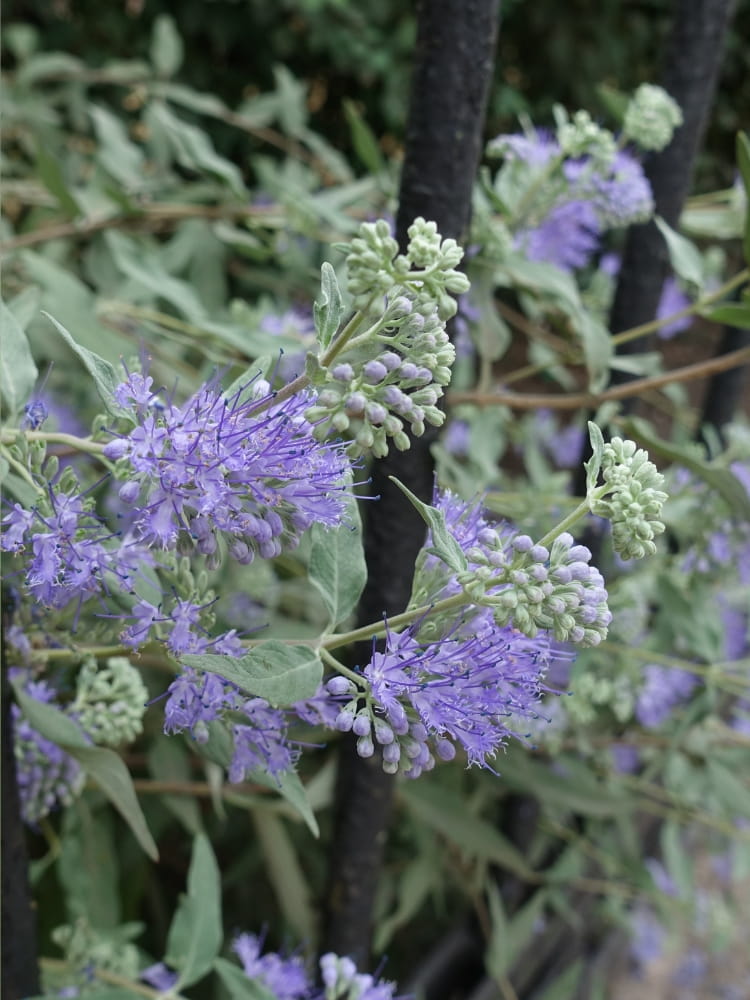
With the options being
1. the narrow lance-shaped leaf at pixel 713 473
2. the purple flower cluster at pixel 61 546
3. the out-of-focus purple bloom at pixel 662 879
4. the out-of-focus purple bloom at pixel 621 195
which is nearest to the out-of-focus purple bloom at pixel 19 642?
the purple flower cluster at pixel 61 546

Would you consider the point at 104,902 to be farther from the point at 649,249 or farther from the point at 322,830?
the point at 649,249

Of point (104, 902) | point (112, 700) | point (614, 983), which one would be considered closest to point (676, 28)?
point (112, 700)

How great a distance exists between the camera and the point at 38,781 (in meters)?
0.83

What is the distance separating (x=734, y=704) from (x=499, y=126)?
1891 mm

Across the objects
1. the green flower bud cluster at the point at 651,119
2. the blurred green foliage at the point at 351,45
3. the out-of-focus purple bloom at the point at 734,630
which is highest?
the blurred green foliage at the point at 351,45

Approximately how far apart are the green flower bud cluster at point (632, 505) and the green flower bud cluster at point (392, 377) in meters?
0.11

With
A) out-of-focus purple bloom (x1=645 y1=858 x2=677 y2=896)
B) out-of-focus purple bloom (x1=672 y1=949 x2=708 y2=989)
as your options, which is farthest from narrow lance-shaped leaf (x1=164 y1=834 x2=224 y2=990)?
out-of-focus purple bloom (x1=672 y1=949 x2=708 y2=989)

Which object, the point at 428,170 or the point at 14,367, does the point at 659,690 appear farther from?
the point at 14,367

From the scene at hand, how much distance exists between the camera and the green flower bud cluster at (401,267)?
20.8 inches

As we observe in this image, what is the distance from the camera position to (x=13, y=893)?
759 mm

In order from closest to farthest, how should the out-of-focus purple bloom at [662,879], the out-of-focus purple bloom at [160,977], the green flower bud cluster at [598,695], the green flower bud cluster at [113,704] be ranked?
the green flower bud cluster at [113,704], the out-of-focus purple bloom at [160,977], the green flower bud cluster at [598,695], the out-of-focus purple bloom at [662,879]

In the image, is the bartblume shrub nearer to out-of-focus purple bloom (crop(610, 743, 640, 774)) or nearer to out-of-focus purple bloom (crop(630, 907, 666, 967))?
out-of-focus purple bloom (crop(610, 743, 640, 774))

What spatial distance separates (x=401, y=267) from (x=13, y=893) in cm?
57

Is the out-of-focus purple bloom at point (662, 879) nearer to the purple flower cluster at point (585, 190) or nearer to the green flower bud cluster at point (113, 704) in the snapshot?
the purple flower cluster at point (585, 190)
